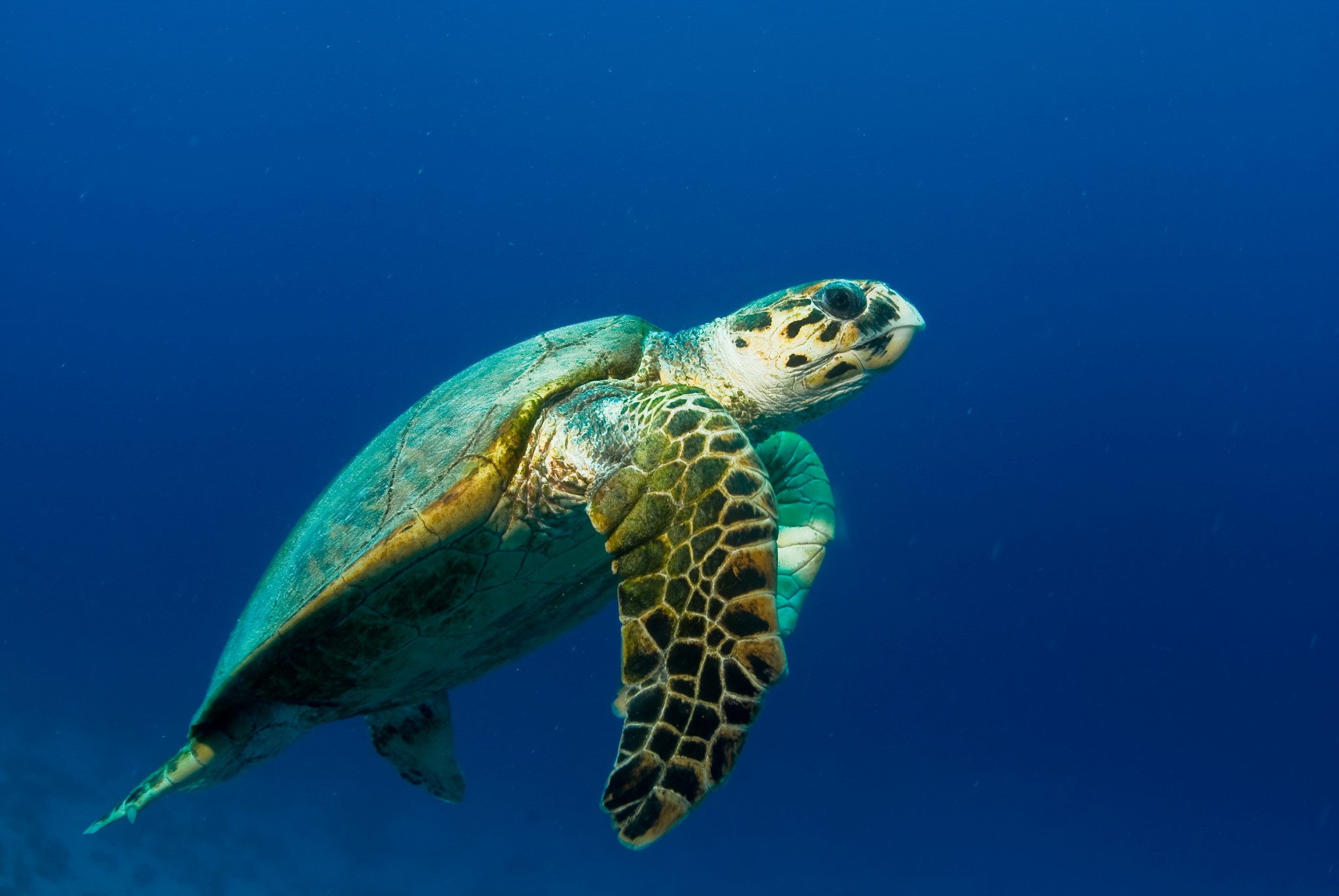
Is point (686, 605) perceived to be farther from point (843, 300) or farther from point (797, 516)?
point (797, 516)

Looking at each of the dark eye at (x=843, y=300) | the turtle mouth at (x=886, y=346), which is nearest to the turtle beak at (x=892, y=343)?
the turtle mouth at (x=886, y=346)

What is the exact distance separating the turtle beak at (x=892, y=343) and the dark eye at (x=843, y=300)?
0.13 meters

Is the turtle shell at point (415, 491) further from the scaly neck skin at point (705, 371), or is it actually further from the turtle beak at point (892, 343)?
the turtle beak at point (892, 343)

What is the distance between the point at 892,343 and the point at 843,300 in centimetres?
27

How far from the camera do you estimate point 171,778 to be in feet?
10.4

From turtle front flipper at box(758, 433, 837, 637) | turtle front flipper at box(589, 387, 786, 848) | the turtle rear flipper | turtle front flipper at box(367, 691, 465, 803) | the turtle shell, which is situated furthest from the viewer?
turtle front flipper at box(367, 691, 465, 803)

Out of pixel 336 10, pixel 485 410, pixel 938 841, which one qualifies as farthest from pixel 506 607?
pixel 336 10

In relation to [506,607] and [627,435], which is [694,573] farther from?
[506,607]

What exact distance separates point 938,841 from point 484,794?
20.3 metres

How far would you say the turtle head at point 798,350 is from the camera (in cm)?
298

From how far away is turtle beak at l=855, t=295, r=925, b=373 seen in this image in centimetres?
300

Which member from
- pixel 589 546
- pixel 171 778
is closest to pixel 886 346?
pixel 589 546

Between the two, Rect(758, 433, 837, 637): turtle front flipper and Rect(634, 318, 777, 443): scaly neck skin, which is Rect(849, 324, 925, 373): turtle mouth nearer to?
Rect(634, 318, 777, 443): scaly neck skin

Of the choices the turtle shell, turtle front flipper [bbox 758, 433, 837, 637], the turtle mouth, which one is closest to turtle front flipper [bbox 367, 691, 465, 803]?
the turtle shell
